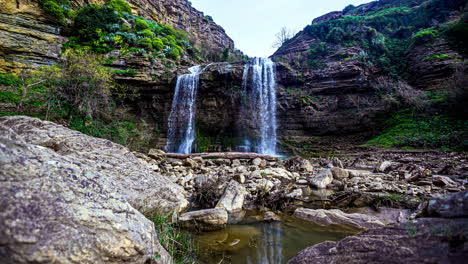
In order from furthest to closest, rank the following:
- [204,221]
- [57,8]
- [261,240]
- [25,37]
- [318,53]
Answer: [318,53]
[57,8]
[25,37]
[204,221]
[261,240]

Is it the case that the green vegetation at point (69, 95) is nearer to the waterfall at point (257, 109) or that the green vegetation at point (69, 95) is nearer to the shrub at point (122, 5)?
the waterfall at point (257, 109)

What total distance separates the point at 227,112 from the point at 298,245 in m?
16.2

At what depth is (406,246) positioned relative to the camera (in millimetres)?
1017

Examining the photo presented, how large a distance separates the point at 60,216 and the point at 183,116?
1712 cm

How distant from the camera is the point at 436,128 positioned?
41.8ft

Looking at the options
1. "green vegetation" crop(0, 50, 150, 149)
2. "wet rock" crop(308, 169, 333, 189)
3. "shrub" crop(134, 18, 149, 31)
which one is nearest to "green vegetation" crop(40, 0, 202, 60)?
"shrub" crop(134, 18, 149, 31)

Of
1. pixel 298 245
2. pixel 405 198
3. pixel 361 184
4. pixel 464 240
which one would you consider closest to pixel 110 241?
pixel 464 240

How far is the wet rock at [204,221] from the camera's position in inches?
105

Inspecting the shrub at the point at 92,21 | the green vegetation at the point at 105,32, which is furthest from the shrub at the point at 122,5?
the shrub at the point at 92,21

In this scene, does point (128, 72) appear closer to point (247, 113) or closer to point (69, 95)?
point (69, 95)

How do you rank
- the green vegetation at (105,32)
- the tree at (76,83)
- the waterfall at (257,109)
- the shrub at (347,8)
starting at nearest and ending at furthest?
the tree at (76,83) → the green vegetation at (105,32) → the waterfall at (257,109) → the shrub at (347,8)

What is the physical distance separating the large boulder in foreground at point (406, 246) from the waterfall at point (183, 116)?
53.3 ft

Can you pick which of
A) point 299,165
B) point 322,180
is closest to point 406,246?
point 322,180

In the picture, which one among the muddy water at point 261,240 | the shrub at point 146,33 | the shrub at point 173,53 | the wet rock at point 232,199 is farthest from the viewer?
the shrub at point 173,53
